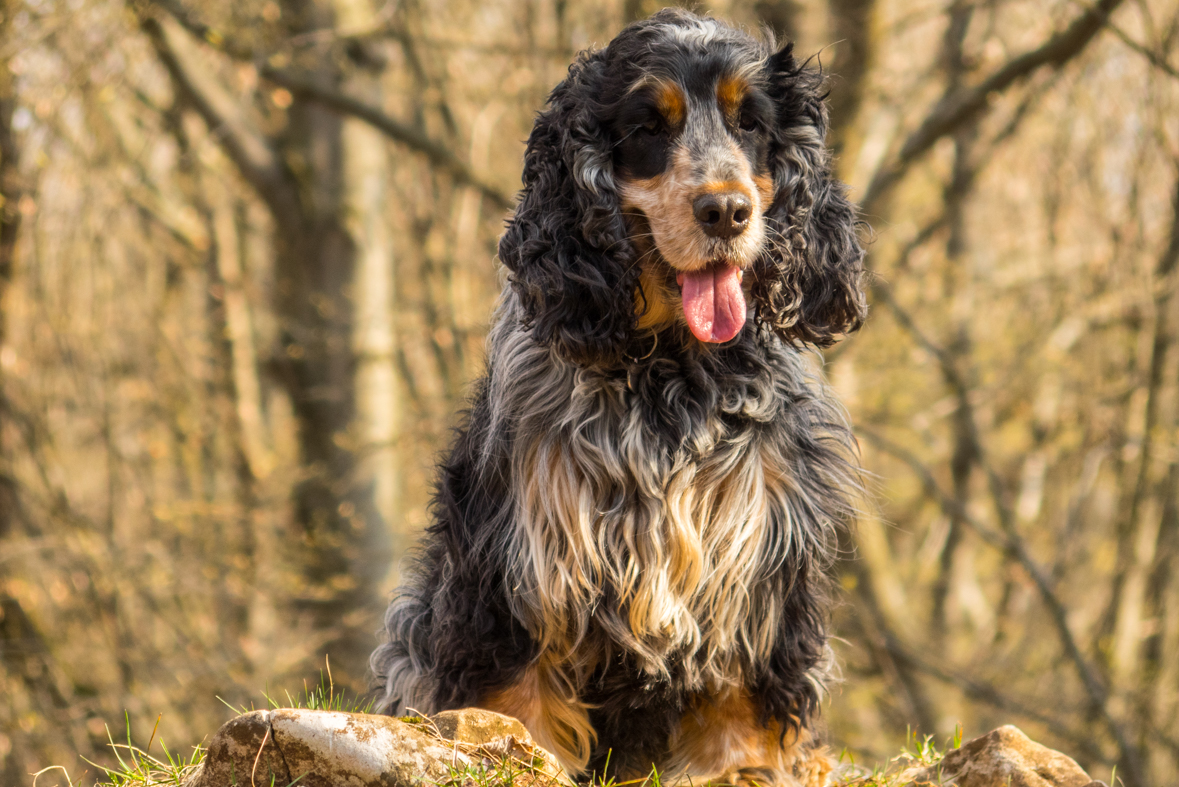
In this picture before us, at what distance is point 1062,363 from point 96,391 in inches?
337

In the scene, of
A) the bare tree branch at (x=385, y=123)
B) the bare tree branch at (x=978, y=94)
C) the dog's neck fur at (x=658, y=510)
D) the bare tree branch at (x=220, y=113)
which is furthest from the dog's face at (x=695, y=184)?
the bare tree branch at (x=220, y=113)

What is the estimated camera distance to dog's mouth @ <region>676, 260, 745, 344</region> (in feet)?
11.2

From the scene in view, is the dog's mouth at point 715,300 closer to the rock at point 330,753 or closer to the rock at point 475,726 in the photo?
the rock at point 475,726

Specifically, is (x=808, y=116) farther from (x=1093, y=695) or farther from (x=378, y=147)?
(x=378, y=147)

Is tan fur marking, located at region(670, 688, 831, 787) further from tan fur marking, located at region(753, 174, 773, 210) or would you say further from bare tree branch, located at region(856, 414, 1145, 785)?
bare tree branch, located at region(856, 414, 1145, 785)

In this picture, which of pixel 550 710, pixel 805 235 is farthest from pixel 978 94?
pixel 550 710

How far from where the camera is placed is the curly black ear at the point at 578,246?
3488 mm

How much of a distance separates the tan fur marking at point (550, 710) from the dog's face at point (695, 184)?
1.09m

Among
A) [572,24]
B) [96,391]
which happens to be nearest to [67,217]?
[96,391]

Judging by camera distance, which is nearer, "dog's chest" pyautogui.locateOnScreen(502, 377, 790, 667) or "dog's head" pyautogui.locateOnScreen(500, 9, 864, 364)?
"dog's head" pyautogui.locateOnScreen(500, 9, 864, 364)

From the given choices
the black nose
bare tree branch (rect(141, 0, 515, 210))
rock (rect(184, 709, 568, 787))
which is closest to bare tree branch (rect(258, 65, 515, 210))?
bare tree branch (rect(141, 0, 515, 210))

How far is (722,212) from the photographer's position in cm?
328

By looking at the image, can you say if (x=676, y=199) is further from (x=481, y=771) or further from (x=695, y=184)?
(x=481, y=771)

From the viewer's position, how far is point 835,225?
12.5 ft
